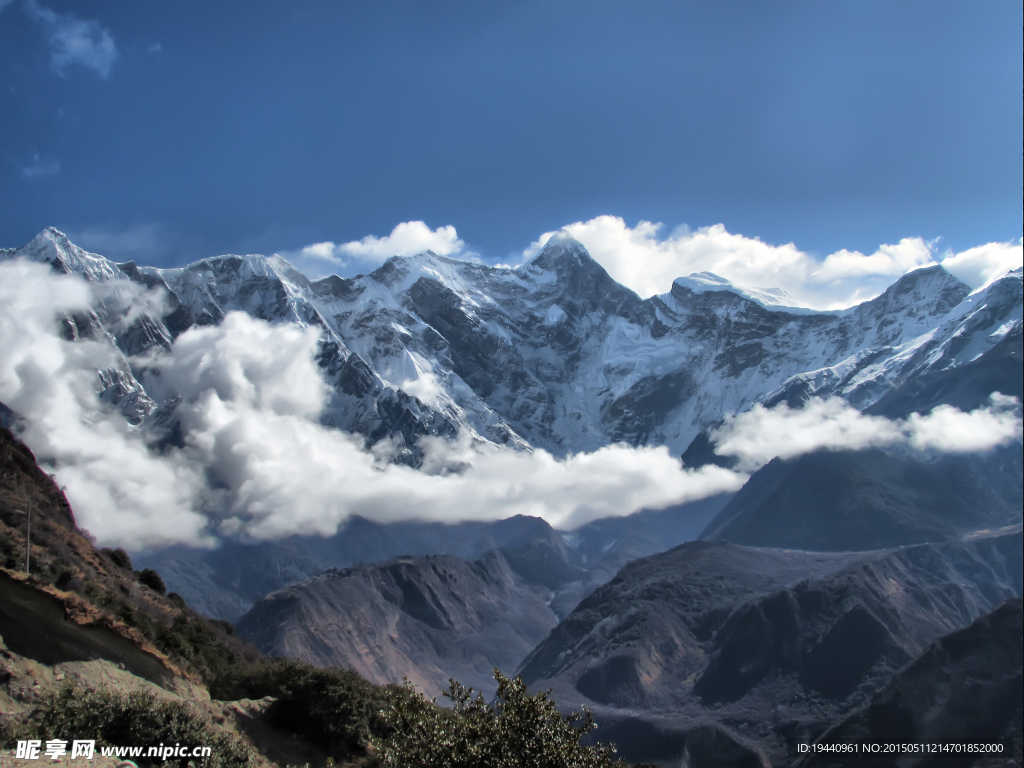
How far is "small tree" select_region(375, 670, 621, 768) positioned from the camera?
1767 centimetres

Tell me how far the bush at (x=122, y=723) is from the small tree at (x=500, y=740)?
6538 mm

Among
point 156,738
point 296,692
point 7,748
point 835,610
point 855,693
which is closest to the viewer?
point 7,748

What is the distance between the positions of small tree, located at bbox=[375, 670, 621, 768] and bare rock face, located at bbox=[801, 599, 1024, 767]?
11363 centimetres

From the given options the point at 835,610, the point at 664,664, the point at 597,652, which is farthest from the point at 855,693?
the point at 597,652

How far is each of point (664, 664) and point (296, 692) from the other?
172445 mm

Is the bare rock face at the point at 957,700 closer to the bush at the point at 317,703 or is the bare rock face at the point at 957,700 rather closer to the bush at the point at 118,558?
the bush at the point at 317,703

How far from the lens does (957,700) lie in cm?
11506

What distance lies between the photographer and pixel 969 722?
4382 inches

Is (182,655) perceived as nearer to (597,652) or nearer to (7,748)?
(7,748)

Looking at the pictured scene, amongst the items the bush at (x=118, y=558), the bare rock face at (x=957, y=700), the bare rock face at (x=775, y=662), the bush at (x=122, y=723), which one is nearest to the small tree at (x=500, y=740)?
the bush at (x=122, y=723)

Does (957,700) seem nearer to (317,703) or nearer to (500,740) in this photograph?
(317,703)

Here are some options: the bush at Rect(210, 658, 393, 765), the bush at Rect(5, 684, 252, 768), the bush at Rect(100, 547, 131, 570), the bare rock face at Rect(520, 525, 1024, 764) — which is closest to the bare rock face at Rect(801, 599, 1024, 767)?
the bare rock face at Rect(520, 525, 1024, 764)

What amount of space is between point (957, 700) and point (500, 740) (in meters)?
126

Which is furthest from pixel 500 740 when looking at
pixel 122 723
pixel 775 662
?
pixel 775 662
